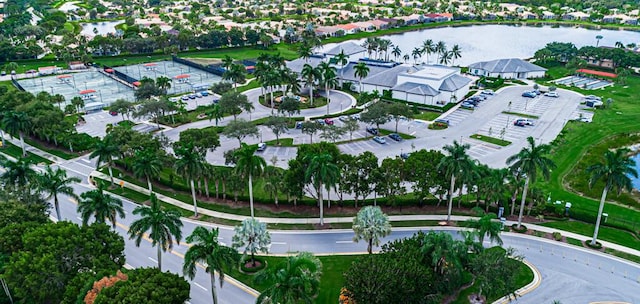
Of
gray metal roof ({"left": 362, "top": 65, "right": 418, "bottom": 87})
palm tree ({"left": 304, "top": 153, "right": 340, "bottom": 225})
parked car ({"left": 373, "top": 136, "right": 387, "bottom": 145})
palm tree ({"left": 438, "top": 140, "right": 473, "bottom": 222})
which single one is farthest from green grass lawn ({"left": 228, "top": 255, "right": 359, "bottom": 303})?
Result: gray metal roof ({"left": 362, "top": 65, "right": 418, "bottom": 87})

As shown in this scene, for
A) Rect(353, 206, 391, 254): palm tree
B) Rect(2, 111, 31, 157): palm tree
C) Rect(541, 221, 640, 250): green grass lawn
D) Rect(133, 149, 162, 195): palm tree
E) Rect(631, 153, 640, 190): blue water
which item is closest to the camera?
Rect(353, 206, 391, 254): palm tree

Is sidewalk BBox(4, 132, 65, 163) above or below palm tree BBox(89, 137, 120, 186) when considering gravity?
below

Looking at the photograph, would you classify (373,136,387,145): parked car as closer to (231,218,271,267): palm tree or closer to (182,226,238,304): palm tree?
(231,218,271,267): palm tree

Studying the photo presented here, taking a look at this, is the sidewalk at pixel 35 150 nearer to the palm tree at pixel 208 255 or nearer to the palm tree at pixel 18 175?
the palm tree at pixel 18 175

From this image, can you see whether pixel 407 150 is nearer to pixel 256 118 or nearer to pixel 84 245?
pixel 256 118

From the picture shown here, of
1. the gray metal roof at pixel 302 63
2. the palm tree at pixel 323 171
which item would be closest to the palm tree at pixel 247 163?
the palm tree at pixel 323 171
